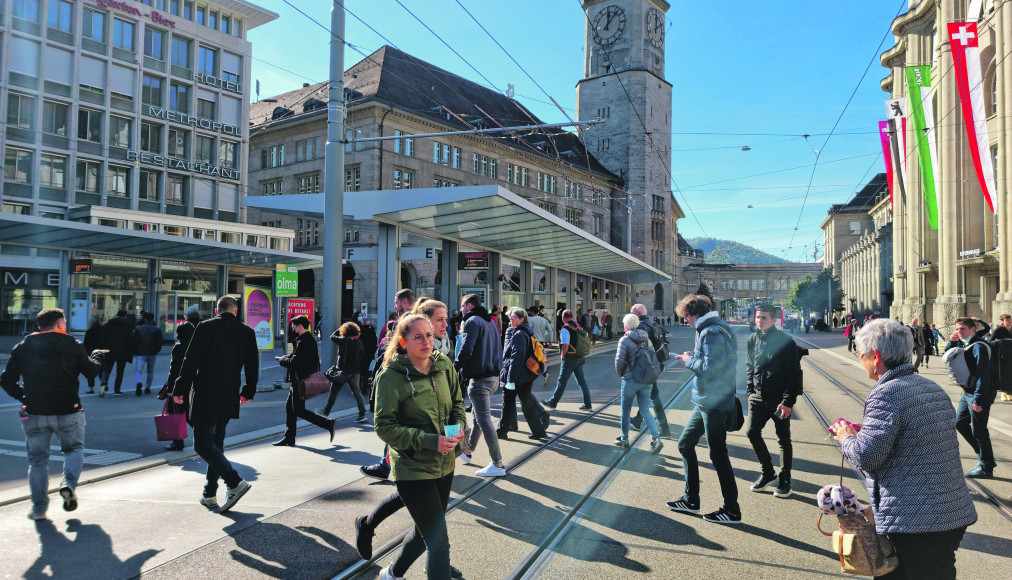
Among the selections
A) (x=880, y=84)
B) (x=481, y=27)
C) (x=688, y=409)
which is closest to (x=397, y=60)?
(x=880, y=84)

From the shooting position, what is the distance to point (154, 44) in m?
38.7

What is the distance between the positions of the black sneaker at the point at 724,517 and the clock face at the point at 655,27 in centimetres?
7243

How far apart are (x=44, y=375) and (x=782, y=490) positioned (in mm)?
6260

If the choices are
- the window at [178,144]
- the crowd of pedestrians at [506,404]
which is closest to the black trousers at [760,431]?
the crowd of pedestrians at [506,404]

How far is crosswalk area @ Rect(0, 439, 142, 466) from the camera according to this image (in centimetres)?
728

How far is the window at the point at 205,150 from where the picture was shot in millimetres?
41225

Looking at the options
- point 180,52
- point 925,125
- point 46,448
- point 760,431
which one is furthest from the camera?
point 180,52

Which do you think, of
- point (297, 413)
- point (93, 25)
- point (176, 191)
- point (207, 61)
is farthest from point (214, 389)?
point (207, 61)

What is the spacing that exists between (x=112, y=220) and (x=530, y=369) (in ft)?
113

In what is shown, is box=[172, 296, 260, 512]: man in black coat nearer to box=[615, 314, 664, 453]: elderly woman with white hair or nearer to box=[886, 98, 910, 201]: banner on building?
box=[615, 314, 664, 453]: elderly woman with white hair

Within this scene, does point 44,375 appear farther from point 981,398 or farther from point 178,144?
point 178,144

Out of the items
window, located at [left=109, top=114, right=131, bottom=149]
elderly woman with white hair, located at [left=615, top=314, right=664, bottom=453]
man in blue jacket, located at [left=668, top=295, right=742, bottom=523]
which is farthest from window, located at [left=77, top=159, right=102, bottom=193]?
man in blue jacket, located at [left=668, top=295, right=742, bottom=523]

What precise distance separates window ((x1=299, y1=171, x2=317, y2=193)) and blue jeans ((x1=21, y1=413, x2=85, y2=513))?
1777 inches

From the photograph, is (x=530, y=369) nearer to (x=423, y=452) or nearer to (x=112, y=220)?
(x=423, y=452)
